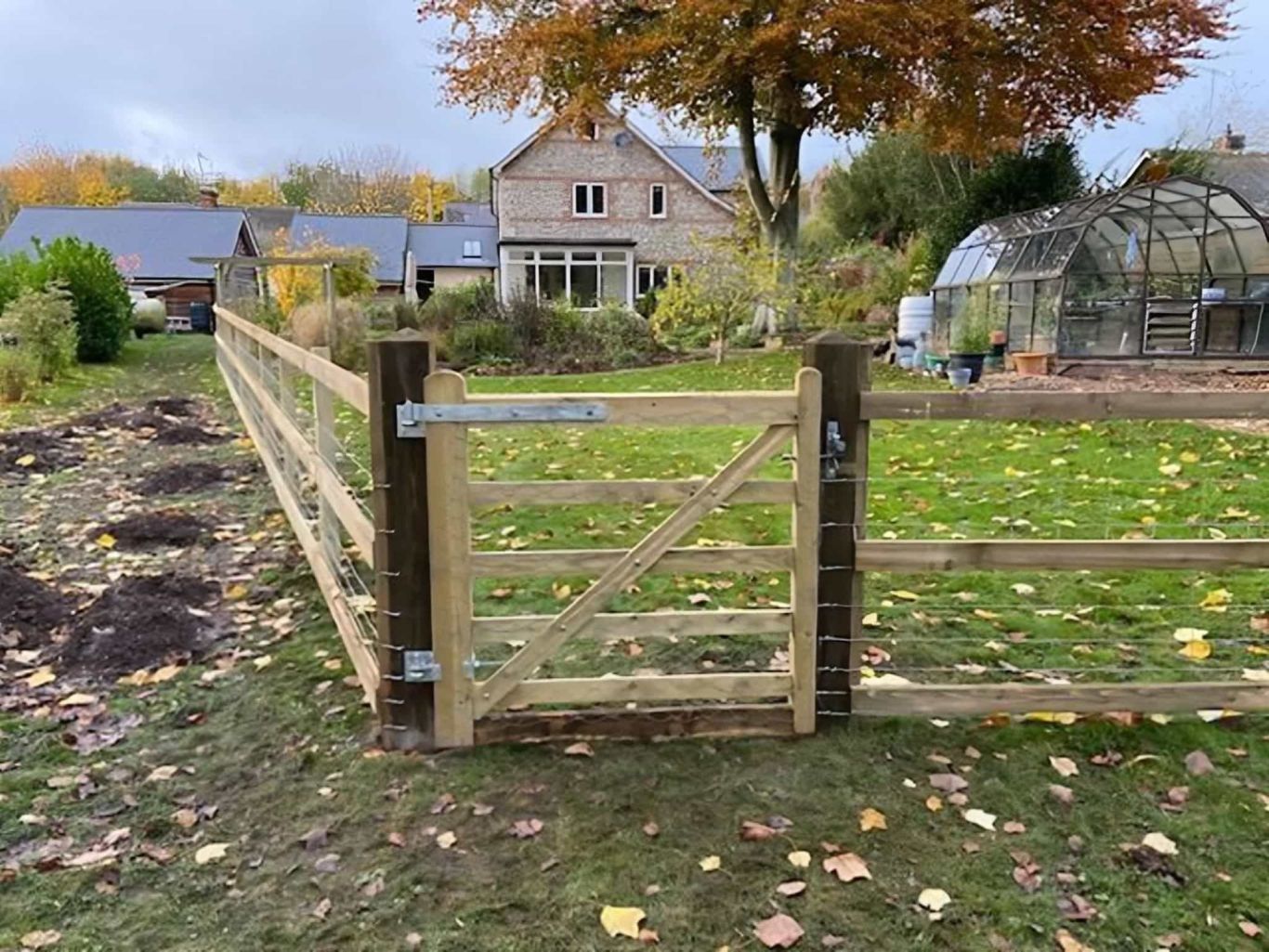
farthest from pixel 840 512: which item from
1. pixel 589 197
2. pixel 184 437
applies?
pixel 589 197

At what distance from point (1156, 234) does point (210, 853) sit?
16.5m

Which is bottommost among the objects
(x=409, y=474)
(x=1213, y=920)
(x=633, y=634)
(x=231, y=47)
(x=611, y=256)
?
(x=1213, y=920)

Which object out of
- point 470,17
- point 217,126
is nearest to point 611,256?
point 470,17

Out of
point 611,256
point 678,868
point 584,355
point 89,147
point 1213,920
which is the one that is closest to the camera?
point 1213,920

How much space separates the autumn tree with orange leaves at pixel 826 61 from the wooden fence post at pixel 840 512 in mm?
15489

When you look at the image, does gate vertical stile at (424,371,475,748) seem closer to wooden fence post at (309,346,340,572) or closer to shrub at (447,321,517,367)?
wooden fence post at (309,346,340,572)

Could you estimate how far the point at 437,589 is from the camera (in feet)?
10.4

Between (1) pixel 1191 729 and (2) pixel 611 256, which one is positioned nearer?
(1) pixel 1191 729

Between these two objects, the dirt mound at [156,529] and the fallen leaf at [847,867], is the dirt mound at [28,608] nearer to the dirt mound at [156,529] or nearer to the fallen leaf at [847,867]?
the dirt mound at [156,529]

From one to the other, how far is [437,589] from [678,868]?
3.85ft

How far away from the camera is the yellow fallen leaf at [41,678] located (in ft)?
13.2

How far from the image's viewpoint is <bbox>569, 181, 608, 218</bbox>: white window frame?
3684 cm

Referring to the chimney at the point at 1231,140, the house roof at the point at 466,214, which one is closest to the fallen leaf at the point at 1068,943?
the chimney at the point at 1231,140

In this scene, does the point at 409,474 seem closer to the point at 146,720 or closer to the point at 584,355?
the point at 146,720
